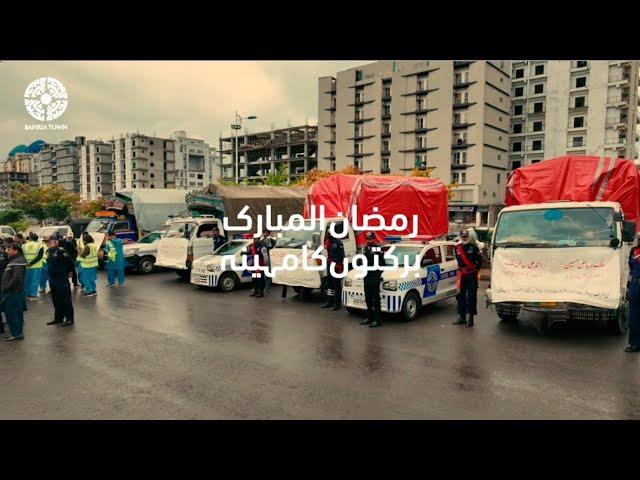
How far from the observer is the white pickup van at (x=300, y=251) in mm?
11820

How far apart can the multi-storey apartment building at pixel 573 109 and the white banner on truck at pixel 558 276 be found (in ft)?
181

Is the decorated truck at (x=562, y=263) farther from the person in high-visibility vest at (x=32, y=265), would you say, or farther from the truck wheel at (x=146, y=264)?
the truck wheel at (x=146, y=264)

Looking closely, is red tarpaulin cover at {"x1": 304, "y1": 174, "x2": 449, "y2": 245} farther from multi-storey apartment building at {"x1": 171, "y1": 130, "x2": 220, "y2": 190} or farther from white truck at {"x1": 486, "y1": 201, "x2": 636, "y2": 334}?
multi-storey apartment building at {"x1": 171, "y1": 130, "x2": 220, "y2": 190}

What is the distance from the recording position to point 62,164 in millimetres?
117688

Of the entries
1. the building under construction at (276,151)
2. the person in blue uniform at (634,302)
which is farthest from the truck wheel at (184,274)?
the building under construction at (276,151)

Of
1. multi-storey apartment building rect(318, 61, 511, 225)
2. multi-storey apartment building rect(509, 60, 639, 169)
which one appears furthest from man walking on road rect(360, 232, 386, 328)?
multi-storey apartment building rect(509, 60, 639, 169)

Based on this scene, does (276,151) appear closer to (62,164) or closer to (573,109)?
(573,109)

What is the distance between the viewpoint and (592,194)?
1020 cm

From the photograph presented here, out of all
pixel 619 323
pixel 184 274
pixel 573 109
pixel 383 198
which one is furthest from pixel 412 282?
pixel 573 109

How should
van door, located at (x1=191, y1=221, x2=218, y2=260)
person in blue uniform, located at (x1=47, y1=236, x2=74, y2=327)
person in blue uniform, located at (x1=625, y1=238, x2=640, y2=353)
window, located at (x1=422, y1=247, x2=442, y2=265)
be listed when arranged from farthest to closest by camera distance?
van door, located at (x1=191, y1=221, x2=218, y2=260)
window, located at (x1=422, y1=247, x2=442, y2=265)
person in blue uniform, located at (x1=47, y1=236, x2=74, y2=327)
person in blue uniform, located at (x1=625, y1=238, x2=640, y2=353)

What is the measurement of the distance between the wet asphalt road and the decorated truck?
605 mm

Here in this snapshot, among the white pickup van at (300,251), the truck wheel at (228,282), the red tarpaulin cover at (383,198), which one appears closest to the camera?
the white pickup van at (300,251)

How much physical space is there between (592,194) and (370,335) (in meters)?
5.84

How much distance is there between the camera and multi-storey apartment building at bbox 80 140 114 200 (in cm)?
11025
